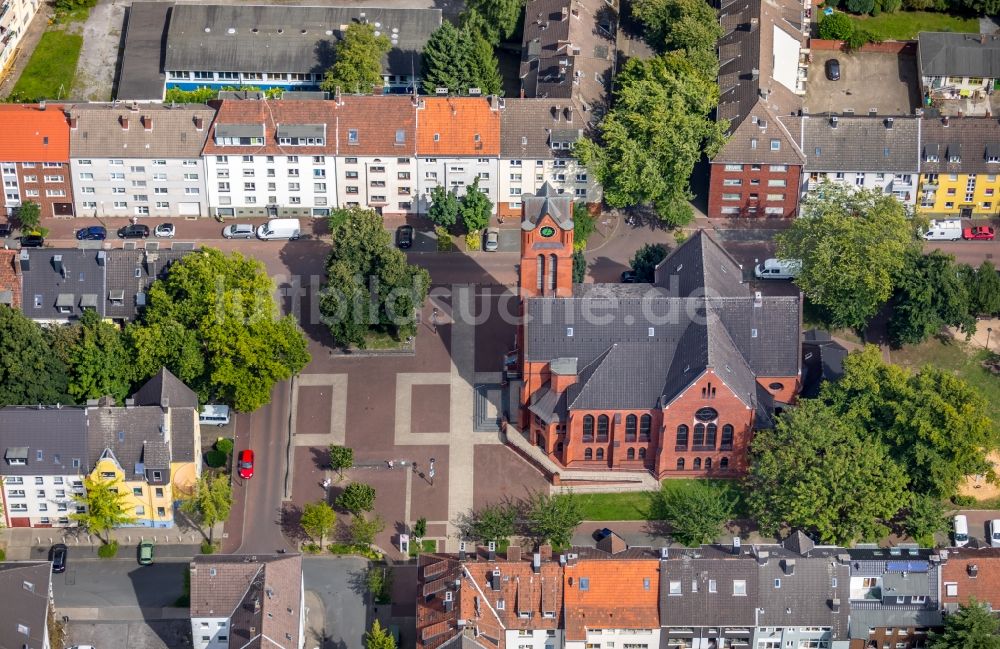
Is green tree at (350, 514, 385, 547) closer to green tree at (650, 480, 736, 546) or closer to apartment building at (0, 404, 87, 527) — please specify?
apartment building at (0, 404, 87, 527)

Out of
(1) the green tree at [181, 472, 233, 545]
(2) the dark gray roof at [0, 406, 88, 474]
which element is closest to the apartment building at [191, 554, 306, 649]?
(1) the green tree at [181, 472, 233, 545]

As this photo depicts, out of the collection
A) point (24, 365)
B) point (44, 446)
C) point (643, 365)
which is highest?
point (643, 365)

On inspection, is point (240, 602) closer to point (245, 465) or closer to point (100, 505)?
point (100, 505)

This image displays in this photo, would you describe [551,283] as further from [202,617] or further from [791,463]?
[202,617]

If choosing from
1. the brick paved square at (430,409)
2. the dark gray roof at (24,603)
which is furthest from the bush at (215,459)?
the dark gray roof at (24,603)

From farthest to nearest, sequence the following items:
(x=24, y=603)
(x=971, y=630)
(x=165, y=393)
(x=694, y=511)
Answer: (x=165, y=393) < (x=694, y=511) < (x=24, y=603) < (x=971, y=630)

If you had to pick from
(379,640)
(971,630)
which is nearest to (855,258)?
(971,630)

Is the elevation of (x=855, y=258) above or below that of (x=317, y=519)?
above
